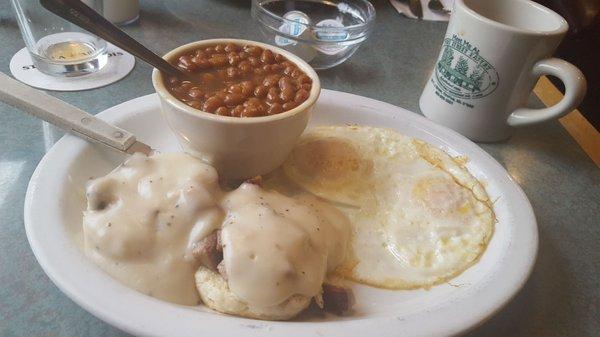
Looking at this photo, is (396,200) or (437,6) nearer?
(396,200)

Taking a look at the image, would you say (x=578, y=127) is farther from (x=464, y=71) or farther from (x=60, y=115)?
(x=60, y=115)

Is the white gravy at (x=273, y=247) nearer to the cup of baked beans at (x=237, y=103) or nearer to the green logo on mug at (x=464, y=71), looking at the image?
the cup of baked beans at (x=237, y=103)

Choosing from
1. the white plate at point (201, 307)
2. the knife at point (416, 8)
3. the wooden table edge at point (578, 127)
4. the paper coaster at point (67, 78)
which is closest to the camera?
the white plate at point (201, 307)

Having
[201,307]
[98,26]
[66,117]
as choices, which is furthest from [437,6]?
[201,307]

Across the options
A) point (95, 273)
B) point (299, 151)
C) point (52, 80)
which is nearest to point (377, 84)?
point (299, 151)

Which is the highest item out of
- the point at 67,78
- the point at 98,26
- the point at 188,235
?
the point at 98,26

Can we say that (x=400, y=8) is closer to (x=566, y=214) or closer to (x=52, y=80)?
(x=566, y=214)

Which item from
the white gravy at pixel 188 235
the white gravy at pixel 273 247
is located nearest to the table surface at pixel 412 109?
the white gravy at pixel 188 235
